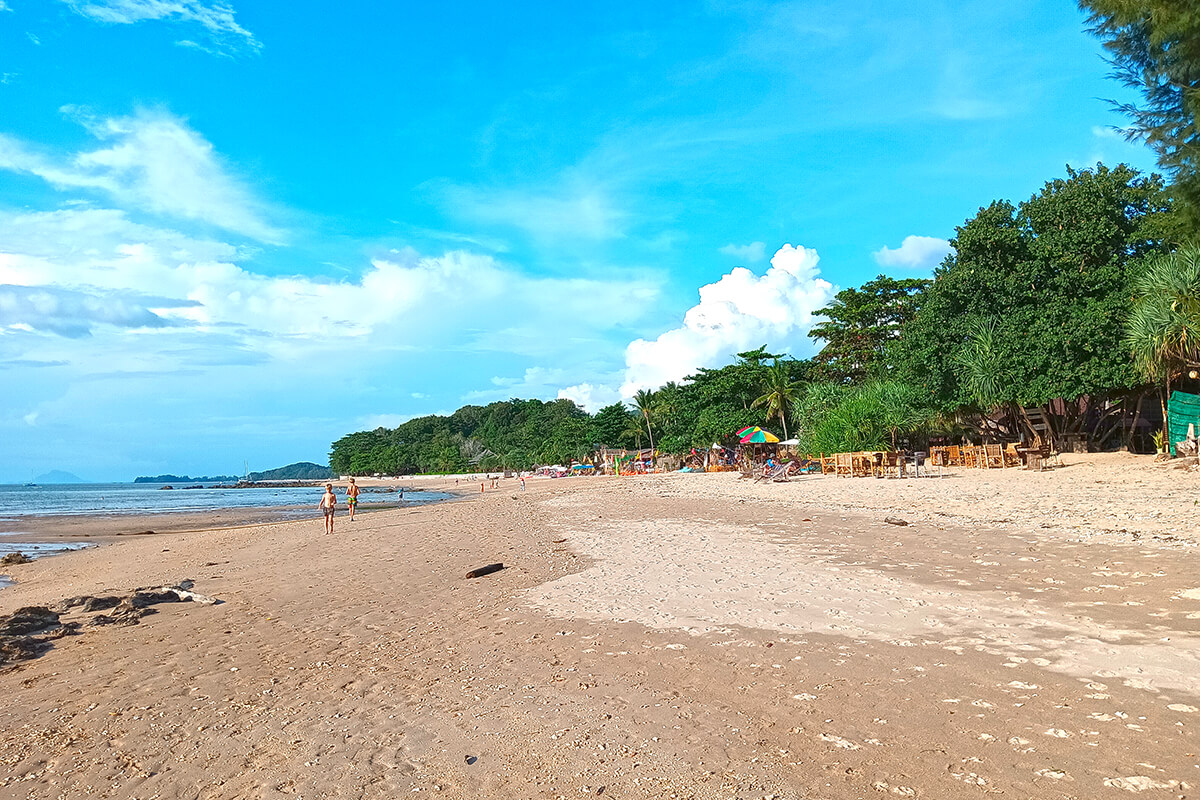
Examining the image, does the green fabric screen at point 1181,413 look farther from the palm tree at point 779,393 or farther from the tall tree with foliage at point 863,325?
the palm tree at point 779,393

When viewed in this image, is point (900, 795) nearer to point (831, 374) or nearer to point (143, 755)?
point (143, 755)

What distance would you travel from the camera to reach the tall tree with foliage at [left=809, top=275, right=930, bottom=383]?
4478 centimetres

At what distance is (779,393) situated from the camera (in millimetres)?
51906

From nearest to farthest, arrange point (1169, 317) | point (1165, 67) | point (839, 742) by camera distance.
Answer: point (839, 742) → point (1165, 67) → point (1169, 317)

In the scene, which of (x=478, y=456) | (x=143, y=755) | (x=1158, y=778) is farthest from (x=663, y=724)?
(x=478, y=456)

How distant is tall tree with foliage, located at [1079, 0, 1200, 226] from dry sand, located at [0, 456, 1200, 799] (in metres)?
4.46

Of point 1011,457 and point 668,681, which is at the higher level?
point 1011,457

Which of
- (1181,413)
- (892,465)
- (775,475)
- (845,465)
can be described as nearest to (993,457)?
(892,465)

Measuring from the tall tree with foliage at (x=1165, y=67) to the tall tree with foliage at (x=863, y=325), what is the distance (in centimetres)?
3615

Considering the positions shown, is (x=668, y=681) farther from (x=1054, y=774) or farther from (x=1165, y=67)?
(x=1165, y=67)

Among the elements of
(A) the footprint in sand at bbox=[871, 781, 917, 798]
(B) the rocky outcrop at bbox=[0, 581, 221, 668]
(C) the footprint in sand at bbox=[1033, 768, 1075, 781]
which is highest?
(B) the rocky outcrop at bbox=[0, 581, 221, 668]

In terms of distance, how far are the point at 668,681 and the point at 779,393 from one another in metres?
48.7

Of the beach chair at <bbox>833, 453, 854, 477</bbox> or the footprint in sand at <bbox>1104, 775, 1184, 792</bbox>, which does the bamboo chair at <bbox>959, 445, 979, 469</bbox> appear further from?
the footprint in sand at <bbox>1104, 775, 1184, 792</bbox>

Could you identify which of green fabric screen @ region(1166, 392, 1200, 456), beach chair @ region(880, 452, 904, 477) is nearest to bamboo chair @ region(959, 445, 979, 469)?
beach chair @ region(880, 452, 904, 477)
